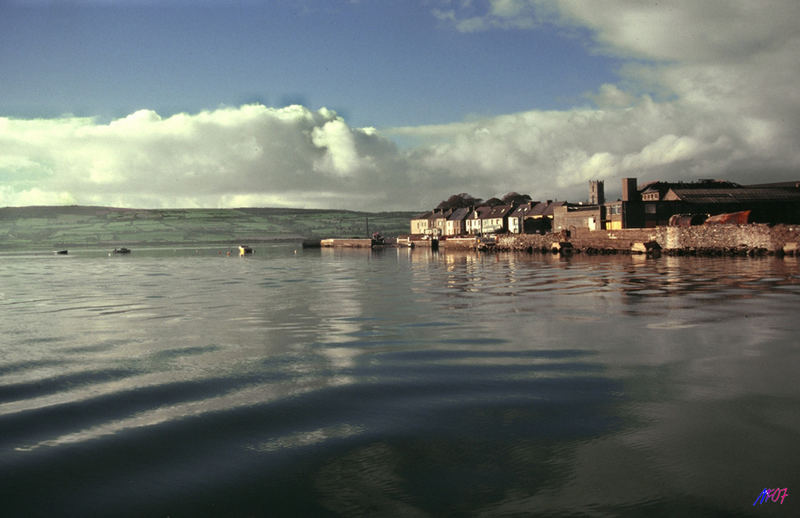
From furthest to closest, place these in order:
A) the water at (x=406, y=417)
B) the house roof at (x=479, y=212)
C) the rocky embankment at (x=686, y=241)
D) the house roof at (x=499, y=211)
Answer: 1. the house roof at (x=479, y=212)
2. the house roof at (x=499, y=211)
3. the rocky embankment at (x=686, y=241)
4. the water at (x=406, y=417)

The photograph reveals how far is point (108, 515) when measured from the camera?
5.73m

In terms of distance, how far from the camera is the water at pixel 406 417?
6.05 meters

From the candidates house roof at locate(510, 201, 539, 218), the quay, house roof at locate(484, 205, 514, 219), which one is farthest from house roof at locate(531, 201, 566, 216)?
the quay

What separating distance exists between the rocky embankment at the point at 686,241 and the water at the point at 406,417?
49.4m

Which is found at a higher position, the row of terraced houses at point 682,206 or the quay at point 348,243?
the row of terraced houses at point 682,206

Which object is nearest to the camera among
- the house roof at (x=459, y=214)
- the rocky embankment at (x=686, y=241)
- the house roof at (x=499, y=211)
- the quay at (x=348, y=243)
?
the rocky embankment at (x=686, y=241)

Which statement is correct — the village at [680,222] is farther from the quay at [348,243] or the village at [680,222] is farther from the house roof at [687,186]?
the quay at [348,243]
